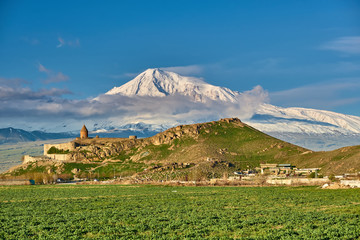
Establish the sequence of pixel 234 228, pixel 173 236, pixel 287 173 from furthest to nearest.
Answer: pixel 287 173 < pixel 234 228 < pixel 173 236

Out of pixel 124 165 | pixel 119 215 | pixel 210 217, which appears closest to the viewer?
pixel 210 217

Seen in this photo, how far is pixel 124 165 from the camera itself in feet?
651

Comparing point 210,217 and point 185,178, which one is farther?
point 185,178

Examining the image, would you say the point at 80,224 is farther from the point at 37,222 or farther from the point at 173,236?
the point at 173,236

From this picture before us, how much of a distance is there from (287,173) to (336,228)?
114973 millimetres

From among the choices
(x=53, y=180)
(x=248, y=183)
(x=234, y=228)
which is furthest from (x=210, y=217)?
(x=53, y=180)

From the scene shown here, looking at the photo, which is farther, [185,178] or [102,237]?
[185,178]

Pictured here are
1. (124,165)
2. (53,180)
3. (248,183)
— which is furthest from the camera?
(124,165)

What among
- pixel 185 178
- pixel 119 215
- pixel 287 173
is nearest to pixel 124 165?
pixel 185 178

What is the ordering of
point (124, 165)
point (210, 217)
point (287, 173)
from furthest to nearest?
point (124, 165)
point (287, 173)
point (210, 217)

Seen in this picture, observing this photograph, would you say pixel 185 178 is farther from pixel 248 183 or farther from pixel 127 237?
pixel 127 237

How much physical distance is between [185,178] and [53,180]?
5687cm

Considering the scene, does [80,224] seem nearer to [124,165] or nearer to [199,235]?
[199,235]

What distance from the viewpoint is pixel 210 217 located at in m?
40.8
